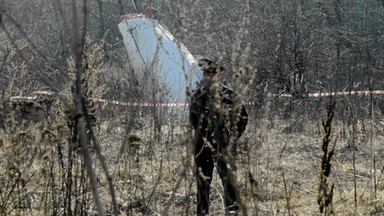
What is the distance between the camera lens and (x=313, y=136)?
9.39 meters

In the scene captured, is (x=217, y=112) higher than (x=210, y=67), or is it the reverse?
(x=210, y=67)

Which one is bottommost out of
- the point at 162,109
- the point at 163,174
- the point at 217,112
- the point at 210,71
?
the point at 163,174

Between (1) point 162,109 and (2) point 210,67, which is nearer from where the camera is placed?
(2) point 210,67

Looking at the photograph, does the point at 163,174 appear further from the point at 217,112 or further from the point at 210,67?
the point at 217,112

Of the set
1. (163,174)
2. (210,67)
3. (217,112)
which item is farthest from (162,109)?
(217,112)

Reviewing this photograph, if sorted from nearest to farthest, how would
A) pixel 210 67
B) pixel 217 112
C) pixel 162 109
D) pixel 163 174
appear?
pixel 217 112 < pixel 210 67 < pixel 163 174 < pixel 162 109

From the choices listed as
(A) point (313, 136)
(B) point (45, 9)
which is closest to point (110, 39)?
(B) point (45, 9)

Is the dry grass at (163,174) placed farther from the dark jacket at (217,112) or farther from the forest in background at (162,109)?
the dark jacket at (217,112)

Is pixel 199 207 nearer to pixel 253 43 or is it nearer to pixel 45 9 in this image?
pixel 253 43

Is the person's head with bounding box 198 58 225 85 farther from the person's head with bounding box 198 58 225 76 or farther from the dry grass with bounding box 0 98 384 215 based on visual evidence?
the dry grass with bounding box 0 98 384 215

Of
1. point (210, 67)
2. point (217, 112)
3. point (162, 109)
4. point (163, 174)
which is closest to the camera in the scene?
point (217, 112)

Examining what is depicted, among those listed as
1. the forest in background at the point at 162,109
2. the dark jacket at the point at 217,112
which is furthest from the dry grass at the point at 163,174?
the dark jacket at the point at 217,112

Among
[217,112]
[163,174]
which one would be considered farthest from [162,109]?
[217,112]

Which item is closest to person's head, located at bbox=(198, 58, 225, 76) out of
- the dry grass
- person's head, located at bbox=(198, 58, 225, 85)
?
person's head, located at bbox=(198, 58, 225, 85)
